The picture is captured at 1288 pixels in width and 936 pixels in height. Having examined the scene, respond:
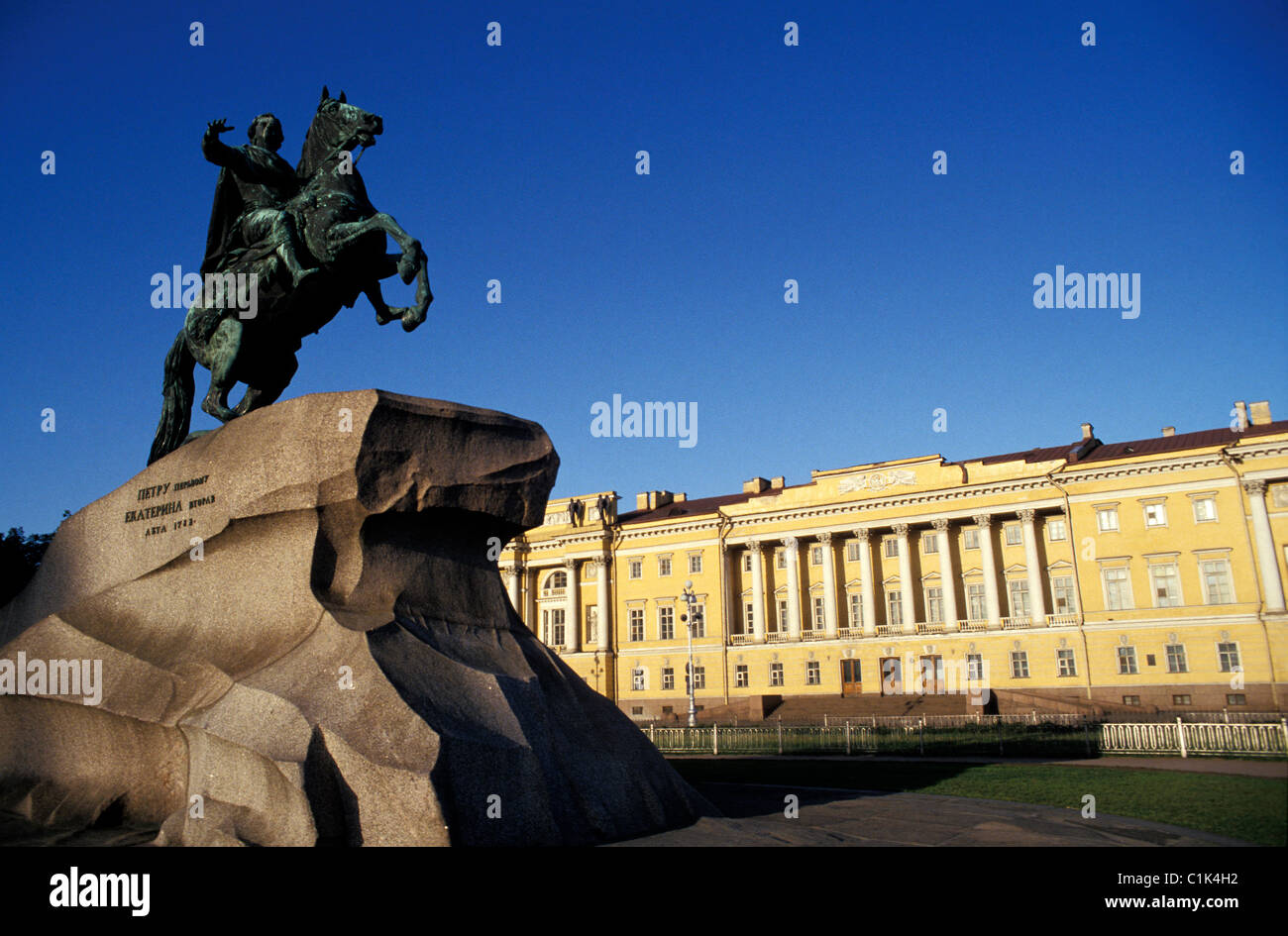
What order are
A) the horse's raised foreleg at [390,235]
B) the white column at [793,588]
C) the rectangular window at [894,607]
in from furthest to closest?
1. the white column at [793,588]
2. the rectangular window at [894,607]
3. the horse's raised foreleg at [390,235]

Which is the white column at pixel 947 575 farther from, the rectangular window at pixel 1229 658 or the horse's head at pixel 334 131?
the horse's head at pixel 334 131

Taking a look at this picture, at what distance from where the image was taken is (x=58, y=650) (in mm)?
7738

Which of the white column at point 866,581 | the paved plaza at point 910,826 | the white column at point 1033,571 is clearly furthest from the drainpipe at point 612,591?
the paved plaza at point 910,826

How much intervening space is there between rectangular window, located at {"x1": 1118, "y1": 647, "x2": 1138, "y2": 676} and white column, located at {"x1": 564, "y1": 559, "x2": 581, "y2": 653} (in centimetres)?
3443

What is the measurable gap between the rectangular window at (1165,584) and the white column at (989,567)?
26.2ft

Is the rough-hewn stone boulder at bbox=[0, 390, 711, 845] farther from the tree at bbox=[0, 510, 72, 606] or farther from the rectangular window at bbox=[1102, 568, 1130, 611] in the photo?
the rectangular window at bbox=[1102, 568, 1130, 611]

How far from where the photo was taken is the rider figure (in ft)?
28.9

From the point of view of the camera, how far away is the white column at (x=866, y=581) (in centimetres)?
5697

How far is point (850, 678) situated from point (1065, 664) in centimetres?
1204

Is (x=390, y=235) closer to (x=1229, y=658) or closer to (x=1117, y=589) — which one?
(x=1229, y=658)

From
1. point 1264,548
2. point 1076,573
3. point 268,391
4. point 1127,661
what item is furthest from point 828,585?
point 268,391
